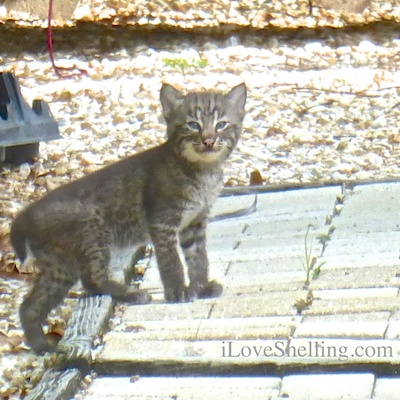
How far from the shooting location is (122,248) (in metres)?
4.08

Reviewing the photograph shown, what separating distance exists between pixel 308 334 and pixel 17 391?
4.16ft

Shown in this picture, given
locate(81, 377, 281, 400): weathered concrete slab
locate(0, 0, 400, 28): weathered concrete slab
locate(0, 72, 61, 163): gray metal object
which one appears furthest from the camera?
locate(0, 0, 400, 28): weathered concrete slab

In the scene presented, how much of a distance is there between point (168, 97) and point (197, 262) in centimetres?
77

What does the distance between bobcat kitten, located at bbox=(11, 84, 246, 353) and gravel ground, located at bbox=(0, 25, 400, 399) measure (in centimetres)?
107

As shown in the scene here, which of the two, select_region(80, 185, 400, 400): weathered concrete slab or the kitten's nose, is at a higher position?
the kitten's nose

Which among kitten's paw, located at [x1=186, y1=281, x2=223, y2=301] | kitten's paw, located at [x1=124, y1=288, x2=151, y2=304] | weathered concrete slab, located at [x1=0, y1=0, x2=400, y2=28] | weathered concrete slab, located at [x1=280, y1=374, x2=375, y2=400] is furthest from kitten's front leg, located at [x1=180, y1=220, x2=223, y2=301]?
weathered concrete slab, located at [x1=0, y1=0, x2=400, y2=28]

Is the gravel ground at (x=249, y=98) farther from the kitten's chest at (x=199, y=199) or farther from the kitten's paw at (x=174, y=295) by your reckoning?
the kitten's paw at (x=174, y=295)

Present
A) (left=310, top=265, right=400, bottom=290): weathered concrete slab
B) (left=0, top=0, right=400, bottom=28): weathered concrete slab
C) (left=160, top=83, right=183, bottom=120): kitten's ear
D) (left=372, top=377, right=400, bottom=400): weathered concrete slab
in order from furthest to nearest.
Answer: (left=0, top=0, right=400, bottom=28): weathered concrete slab
(left=160, top=83, right=183, bottom=120): kitten's ear
(left=310, top=265, right=400, bottom=290): weathered concrete slab
(left=372, top=377, right=400, bottom=400): weathered concrete slab

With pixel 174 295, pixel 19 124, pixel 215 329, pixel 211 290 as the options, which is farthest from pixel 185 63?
pixel 215 329

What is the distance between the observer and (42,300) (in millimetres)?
3824

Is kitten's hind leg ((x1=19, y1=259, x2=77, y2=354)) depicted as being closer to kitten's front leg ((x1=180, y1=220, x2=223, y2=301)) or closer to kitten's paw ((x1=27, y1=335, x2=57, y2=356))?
kitten's paw ((x1=27, y1=335, x2=57, y2=356))

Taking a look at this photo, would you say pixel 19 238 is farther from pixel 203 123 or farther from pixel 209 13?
pixel 209 13

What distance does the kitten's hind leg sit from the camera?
376 centimetres

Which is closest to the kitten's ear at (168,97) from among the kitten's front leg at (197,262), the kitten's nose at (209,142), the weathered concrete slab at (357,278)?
the kitten's nose at (209,142)
